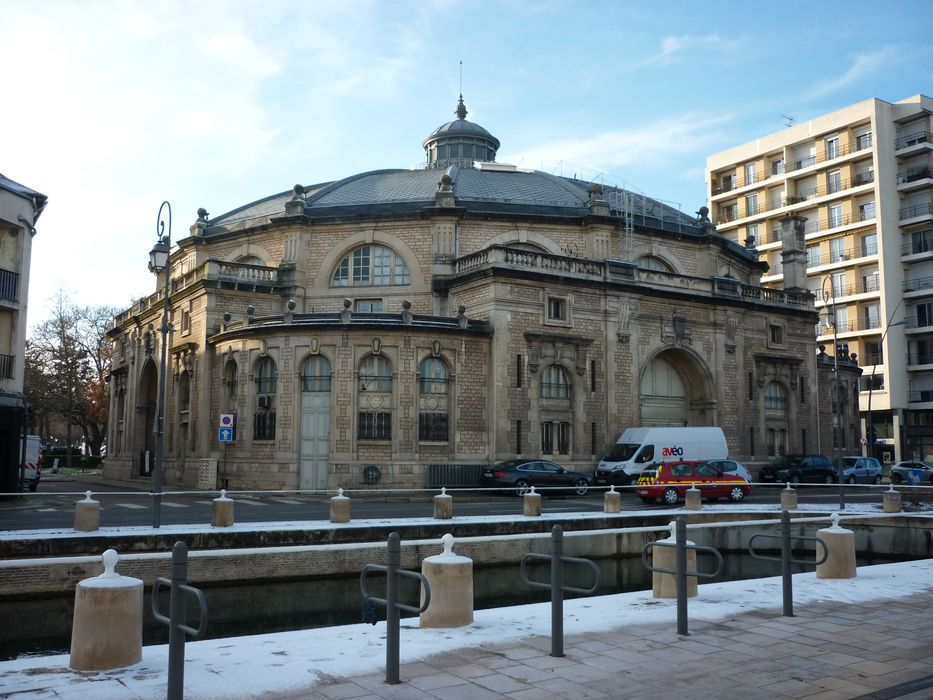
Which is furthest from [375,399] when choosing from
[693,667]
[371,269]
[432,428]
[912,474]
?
[912,474]

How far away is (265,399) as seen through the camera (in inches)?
1446

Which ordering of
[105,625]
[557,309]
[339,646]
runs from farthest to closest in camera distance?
1. [557,309]
2. [339,646]
3. [105,625]

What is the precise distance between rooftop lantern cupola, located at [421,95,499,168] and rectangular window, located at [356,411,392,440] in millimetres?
25466

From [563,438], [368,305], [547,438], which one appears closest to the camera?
[547,438]

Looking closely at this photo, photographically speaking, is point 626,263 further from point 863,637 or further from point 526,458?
point 863,637

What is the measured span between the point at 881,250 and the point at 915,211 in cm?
434

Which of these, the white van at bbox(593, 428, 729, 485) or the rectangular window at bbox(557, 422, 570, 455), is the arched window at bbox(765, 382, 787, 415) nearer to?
Answer: the white van at bbox(593, 428, 729, 485)

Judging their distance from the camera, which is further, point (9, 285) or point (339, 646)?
point (9, 285)

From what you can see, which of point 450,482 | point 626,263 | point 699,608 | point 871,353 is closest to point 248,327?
point 450,482

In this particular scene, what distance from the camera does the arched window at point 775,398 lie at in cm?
4612

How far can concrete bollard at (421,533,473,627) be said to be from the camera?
9711mm

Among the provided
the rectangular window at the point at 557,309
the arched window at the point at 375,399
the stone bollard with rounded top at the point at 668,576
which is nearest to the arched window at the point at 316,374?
the arched window at the point at 375,399

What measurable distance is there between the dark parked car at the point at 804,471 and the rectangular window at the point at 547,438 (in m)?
11.5

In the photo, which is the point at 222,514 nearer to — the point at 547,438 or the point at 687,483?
the point at 687,483
